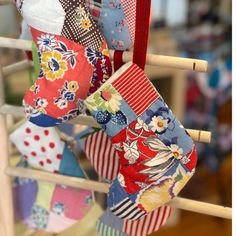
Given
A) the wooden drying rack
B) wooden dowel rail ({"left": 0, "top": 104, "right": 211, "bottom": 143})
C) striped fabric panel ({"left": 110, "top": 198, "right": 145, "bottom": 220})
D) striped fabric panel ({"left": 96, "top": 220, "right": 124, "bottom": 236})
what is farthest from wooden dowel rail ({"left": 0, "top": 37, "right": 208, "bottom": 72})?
striped fabric panel ({"left": 96, "top": 220, "right": 124, "bottom": 236})

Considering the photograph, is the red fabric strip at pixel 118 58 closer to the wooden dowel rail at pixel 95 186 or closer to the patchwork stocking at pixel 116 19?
the patchwork stocking at pixel 116 19

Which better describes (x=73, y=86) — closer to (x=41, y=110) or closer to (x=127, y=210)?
(x=41, y=110)

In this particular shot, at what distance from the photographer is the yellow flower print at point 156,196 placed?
683mm

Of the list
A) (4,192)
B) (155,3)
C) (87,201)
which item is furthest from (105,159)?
(155,3)

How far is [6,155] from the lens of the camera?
2.67 feet

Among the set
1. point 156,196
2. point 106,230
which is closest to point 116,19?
point 156,196

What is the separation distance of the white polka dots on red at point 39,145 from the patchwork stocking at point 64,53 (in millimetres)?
171

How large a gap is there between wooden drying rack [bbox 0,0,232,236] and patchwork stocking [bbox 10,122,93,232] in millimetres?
38

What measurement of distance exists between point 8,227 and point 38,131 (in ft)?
0.63

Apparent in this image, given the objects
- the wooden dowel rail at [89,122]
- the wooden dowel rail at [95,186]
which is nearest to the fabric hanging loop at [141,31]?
the wooden dowel rail at [89,122]

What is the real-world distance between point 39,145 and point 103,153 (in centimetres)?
13

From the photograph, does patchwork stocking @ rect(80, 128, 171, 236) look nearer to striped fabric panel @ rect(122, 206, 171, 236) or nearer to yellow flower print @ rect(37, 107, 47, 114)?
striped fabric panel @ rect(122, 206, 171, 236)

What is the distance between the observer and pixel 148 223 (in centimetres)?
78

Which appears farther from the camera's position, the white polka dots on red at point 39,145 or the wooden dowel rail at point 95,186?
the white polka dots on red at point 39,145
